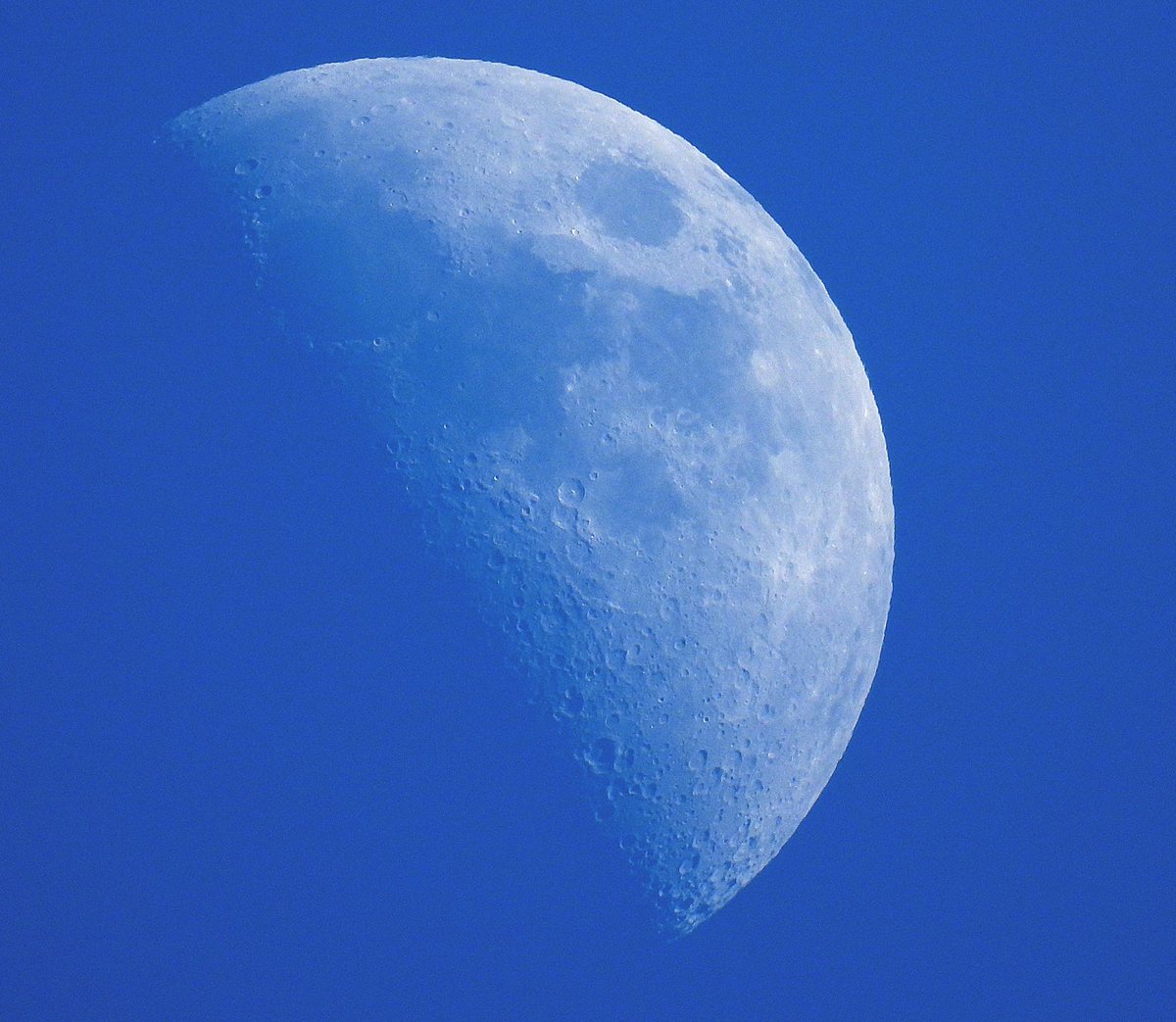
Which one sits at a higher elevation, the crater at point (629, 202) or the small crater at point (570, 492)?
the crater at point (629, 202)

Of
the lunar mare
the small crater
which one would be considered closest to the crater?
the lunar mare

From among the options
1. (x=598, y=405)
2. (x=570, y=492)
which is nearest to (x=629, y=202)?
(x=598, y=405)

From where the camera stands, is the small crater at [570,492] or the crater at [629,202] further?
the crater at [629,202]

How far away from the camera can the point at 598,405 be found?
2086 millimetres

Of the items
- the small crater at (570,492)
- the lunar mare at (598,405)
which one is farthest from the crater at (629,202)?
the small crater at (570,492)

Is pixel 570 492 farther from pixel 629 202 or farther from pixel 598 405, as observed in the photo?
pixel 629 202

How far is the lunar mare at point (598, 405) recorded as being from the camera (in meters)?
2.01

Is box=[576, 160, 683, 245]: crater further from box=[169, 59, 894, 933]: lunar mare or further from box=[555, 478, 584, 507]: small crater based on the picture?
box=[555, 478, 584, 507]: small crater

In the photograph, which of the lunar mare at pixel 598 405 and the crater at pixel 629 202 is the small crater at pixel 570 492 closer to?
the lunar mare at pixel 598 405

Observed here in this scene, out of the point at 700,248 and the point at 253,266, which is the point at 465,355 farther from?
the point at 700,248

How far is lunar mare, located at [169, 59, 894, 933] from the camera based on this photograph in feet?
6.58

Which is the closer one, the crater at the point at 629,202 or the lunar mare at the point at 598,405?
the lunar mare at the point at 598,405

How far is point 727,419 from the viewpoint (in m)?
2.26

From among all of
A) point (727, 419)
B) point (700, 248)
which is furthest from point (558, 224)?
point (727, 419)
